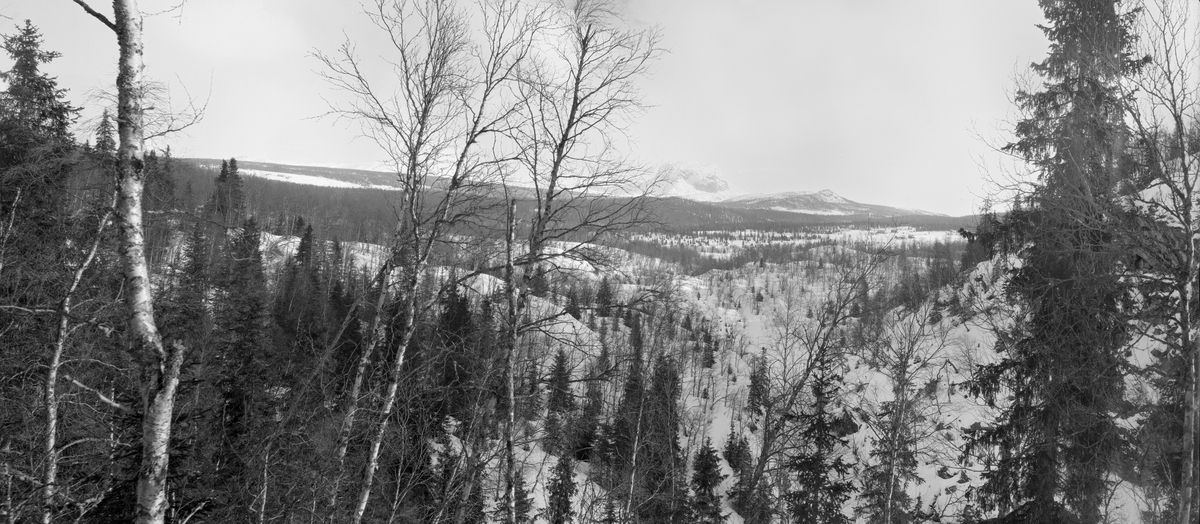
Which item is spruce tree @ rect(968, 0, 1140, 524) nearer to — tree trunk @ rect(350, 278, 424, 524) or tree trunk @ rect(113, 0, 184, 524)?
tree trunk @ rect(350, 278, 424, 524)

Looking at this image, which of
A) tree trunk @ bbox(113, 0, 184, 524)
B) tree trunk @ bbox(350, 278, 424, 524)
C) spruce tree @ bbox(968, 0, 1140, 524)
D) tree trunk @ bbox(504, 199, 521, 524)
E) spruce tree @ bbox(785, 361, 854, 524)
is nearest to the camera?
tree trunk @ bbox(113, 0, 184, 524)

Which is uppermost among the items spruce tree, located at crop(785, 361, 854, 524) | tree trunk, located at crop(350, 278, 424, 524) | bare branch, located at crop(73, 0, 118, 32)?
bare branch, located at crop(73, 0, 118, 32)

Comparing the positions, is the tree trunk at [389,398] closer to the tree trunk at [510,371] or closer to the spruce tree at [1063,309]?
the tree trunk at [510,371]

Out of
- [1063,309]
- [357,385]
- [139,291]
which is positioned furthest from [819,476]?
[139,291]

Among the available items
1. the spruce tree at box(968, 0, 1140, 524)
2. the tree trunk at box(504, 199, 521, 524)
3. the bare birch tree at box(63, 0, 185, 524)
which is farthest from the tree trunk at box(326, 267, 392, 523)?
the spruce tree at box(968, 0, 1140, 524)

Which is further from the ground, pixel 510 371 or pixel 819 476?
pixel 510 371

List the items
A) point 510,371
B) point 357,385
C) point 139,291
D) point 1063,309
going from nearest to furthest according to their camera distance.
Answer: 1. point 139,291
2. point 357,385
3. point 510,371
4. point 1063,309

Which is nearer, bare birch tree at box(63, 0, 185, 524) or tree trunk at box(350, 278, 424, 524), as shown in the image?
bare birch tree at box(63, 0, 185, 524)

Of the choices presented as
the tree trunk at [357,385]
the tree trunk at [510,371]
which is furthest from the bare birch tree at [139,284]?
the tree trunk at [510,371]

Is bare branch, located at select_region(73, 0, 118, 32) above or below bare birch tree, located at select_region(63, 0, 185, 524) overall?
above

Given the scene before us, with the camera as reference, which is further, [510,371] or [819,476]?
[819,476]

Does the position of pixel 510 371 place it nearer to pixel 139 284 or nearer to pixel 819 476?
pixel 139 284
